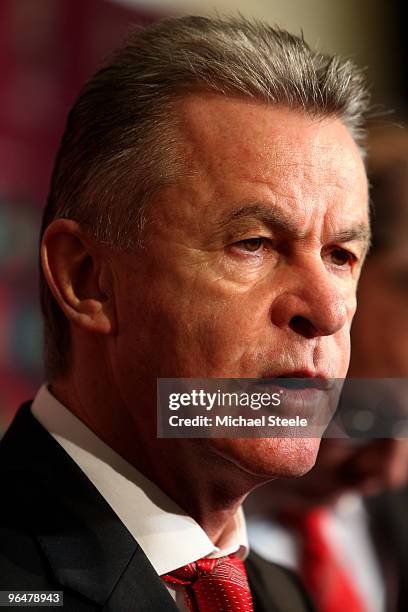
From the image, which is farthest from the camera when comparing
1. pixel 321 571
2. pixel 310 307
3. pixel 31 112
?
pixel 31 112

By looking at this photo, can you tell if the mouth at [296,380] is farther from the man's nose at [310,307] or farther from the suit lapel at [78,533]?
the suit lapel at [78,533]

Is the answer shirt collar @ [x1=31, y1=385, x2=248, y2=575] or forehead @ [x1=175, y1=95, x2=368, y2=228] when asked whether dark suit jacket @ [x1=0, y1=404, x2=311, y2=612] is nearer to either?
shirt collar @ [x1=31, y1=385, x2=248, y2=575]

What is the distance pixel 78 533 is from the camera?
69 cm

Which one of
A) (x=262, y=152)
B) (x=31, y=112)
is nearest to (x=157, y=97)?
(x=262, y=152)

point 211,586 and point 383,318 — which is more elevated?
point 383,318

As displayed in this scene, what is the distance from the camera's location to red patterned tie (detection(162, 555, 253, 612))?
27.1 inches

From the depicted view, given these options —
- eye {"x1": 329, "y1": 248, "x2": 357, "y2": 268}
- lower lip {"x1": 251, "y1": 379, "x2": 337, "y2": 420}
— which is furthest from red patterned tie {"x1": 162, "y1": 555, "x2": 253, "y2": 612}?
eye {"x1": 329, "y1": 248, "x2": 357, "y2": 268}

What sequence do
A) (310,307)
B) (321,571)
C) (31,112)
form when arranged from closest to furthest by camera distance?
1. (310,307)
2. (321,571)
3. (31,112)

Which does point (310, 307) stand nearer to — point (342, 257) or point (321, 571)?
point (342, 257)

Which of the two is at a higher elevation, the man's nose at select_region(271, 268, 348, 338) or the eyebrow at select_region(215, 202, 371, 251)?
the eyebrow at select_region(215, 202, 371, 251)

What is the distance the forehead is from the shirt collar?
0.21 metres

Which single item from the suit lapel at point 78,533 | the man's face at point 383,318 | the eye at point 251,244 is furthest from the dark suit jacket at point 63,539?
the man's face at point 383,318

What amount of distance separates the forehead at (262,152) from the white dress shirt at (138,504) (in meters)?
0.21

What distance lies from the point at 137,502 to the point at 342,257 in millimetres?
243
